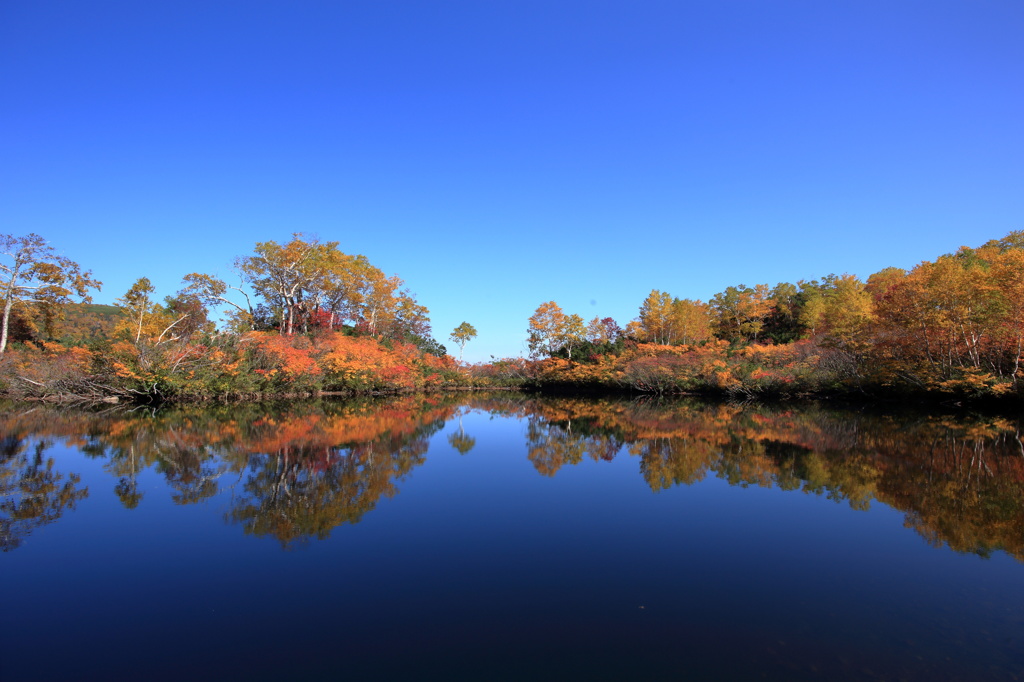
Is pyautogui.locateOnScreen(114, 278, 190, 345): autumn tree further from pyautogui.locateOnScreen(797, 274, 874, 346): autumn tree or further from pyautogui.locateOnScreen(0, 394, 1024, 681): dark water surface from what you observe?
pyautogui.locateOnScreen(797, 274, 874, 346): autumn tree

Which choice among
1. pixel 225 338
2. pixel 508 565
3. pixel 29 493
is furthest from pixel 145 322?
pixel 508 565

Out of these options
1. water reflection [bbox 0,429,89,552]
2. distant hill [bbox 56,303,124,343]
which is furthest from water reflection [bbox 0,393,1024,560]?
distant hill [bbox 56,303,124,343]

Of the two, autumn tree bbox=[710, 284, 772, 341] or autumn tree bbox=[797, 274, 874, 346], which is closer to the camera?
autumn tree bbox=[797, 274, 874, 346]

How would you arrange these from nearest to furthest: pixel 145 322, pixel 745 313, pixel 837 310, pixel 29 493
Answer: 1. pixel 29 493
2. pixel 145 322
3. pixel 837 310
4. pixel 745 313

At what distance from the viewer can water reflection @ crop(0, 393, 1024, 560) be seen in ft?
18.4

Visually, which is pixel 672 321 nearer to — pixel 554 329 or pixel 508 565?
pixel 554 329

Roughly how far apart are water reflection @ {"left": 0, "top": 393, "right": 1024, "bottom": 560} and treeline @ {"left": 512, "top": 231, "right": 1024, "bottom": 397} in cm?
357

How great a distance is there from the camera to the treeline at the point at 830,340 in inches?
635

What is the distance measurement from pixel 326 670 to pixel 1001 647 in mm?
3820

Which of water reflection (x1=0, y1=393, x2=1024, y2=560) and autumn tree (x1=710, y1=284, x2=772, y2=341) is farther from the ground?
autumn tree (x1=710, y1=284, x2=772, y2=341)

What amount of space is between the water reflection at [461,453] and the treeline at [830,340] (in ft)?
11.7

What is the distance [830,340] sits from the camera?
22547 mm

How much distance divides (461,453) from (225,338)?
14.7 meters

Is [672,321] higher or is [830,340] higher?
[672,321]
